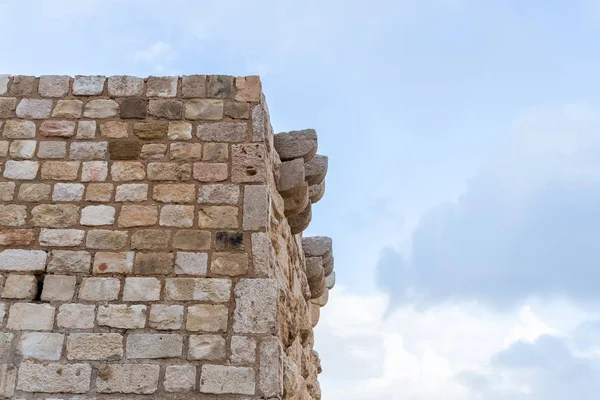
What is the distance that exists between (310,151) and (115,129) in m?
1.46

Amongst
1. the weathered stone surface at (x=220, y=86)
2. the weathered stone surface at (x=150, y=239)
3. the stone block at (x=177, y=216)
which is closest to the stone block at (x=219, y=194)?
the stone block at (x=177, y=216)

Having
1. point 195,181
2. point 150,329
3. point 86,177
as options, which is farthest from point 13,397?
point 195,181

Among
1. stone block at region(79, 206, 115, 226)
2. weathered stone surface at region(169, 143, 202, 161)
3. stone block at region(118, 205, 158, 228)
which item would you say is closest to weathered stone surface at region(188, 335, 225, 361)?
stone block at region(118, 205, 158, 228)

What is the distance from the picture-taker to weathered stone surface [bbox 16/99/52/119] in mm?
4418

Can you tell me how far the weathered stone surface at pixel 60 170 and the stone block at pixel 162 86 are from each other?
0.71 m

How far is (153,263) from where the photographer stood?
Result: 13.1 feet

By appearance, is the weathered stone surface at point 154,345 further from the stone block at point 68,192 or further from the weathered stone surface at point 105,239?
the stone block at point 68,192

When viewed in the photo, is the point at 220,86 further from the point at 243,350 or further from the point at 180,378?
the point at 180,378

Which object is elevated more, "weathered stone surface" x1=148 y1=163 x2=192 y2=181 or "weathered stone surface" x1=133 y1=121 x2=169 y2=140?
"weathered stone surface" x1=133 y1=121 x2=169 y2=140

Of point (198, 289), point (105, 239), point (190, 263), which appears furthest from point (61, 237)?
point (198, 289)

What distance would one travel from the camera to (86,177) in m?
4.24

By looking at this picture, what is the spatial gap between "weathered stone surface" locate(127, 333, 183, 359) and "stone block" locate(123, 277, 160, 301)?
23cm

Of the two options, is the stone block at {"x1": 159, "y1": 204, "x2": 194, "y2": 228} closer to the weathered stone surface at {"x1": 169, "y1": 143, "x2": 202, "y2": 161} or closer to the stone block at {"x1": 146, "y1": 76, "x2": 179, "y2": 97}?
the weathered stone surface at {"x1": 169, "y1": 143, "x2": 202, "y2": 161}

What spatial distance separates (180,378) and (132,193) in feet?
4.12
